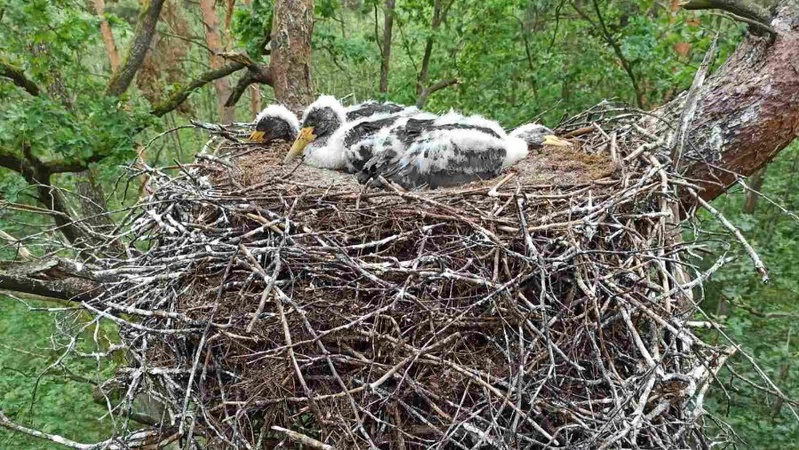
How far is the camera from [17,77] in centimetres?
502

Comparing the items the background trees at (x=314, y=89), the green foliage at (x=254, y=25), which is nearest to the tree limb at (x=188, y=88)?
the background trees at (x=314, y=89)

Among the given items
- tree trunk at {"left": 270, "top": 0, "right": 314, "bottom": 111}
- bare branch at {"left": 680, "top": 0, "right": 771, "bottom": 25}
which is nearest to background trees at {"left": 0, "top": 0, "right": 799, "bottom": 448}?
tree trunk at {"left": 270, "top": 0, "right": 314, "bottom": 111}

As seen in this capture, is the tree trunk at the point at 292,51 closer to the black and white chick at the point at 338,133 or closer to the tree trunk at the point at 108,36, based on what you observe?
the black and white chick at the point at 338,133

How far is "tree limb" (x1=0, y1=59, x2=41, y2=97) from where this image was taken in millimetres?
4859

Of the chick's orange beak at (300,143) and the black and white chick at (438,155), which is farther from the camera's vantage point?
the chick's orange beak at (300,143)

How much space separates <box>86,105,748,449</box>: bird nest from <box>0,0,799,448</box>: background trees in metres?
0.98

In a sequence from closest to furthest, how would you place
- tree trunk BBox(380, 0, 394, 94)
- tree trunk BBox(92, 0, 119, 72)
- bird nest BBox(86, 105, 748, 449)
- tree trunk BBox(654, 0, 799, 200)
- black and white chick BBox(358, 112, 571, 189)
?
bird nest BBox(86, 105, 748, 449) → tree trunk BBox(654, 0, 799, 200) → black and white chick BBox(358, 112, 571, 189) → tree trunk BBox(380, 0, 394, 94) → tree trunk BBox(92, 0, 119, 72)

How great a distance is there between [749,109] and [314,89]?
331 centimetres

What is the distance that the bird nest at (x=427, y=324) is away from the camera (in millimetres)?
1864

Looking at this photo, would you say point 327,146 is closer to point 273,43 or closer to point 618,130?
point 273,43

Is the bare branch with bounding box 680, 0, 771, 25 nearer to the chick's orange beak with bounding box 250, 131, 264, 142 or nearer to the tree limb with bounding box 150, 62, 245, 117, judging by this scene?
the chick's orange beak with bounding box 250, 131, 264, 142

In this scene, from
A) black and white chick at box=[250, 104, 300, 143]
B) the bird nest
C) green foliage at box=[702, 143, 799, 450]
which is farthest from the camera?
green foliage at box=[702, 143, 799, 450]

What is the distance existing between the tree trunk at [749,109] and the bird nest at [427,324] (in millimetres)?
250

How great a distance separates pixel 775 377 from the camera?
5020 millimetres
